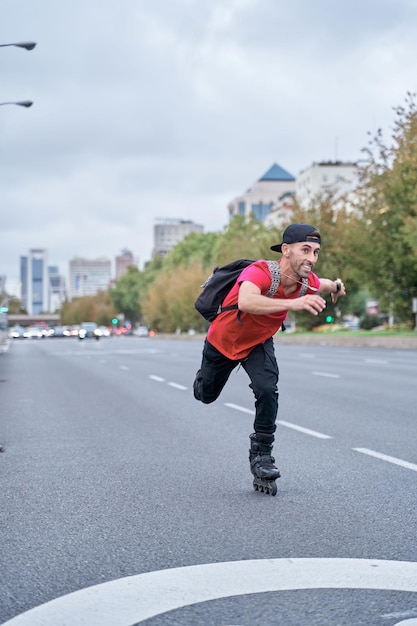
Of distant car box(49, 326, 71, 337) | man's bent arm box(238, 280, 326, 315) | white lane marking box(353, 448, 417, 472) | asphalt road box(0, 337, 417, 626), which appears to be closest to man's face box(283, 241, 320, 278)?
man's bent arm box(238, 280, 326, 315)

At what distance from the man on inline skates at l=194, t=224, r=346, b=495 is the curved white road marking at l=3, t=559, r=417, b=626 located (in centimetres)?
151

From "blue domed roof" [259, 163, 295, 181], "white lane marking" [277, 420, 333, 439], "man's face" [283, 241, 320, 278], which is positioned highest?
"blue domed roof" [259, 163, 295, 181]

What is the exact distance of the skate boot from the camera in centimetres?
640

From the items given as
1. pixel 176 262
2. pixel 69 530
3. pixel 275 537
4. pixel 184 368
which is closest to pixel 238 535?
pixel 275 537

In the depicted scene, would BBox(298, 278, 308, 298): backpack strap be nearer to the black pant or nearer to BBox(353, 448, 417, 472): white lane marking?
the black pant

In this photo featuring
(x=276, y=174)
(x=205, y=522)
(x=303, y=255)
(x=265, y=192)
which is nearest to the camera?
(x=205, y=522)

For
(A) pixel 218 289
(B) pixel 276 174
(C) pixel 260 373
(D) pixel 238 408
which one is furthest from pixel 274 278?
(B) pixel 276 174

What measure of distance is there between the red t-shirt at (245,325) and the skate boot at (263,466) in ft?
1.91

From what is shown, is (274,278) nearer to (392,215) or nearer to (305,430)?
(305,430)

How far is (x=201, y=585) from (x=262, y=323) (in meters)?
2.30

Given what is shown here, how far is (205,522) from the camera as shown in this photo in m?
5.56

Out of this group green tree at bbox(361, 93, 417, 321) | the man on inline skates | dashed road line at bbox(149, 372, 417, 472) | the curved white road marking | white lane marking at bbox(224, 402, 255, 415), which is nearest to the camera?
the curved white road marking

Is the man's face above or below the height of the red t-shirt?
above

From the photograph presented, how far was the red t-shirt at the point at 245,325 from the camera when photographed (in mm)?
6004
